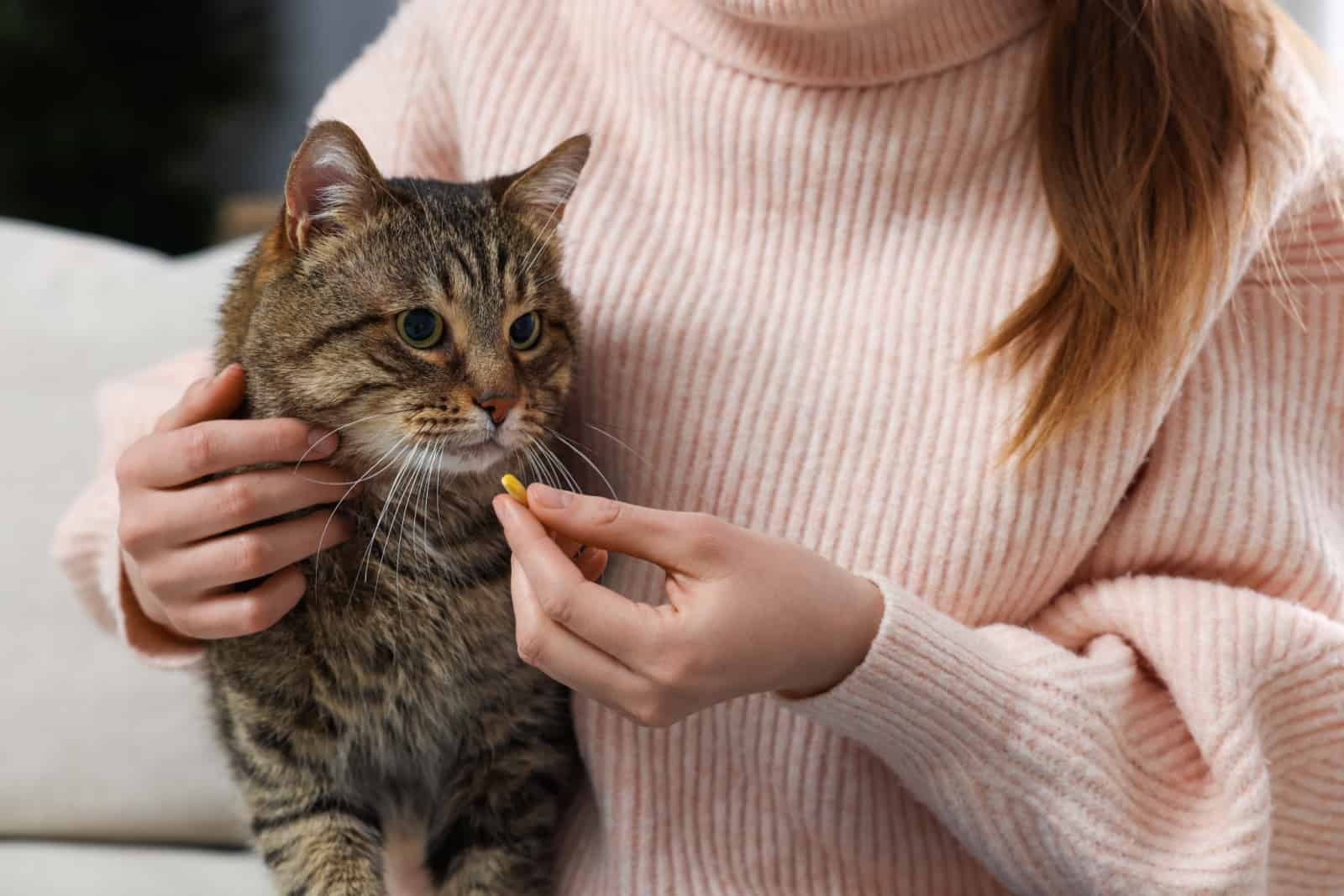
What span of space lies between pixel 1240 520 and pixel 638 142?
2.08 ft

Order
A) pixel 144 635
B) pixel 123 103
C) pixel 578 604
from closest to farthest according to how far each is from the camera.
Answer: pixel 578 604
pixel 144 635
pixel 123 103

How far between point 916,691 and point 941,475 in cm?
20

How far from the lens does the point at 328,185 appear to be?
3.04 feet

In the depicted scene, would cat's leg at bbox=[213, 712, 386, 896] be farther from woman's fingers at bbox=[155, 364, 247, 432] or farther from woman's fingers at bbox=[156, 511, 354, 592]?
woman's fingers at bbox=[155, 364, 247, 432]

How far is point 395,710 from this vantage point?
976mm

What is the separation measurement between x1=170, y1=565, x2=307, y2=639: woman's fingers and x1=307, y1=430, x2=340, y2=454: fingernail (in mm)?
104

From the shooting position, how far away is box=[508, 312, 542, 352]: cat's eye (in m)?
0.98

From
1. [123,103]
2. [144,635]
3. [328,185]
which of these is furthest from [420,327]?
[123,103]

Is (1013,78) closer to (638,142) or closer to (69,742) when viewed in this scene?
(638,142)

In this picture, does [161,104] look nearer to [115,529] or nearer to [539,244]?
[115,529]

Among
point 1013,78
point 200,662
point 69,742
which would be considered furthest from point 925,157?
point 69,742

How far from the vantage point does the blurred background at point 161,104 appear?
8.98 ft

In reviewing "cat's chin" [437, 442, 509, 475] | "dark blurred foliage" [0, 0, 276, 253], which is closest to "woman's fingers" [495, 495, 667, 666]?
"cat's chin" [437, 442, 509, 475]

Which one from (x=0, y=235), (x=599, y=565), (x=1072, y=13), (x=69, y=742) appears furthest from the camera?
(x=0, y=235)
